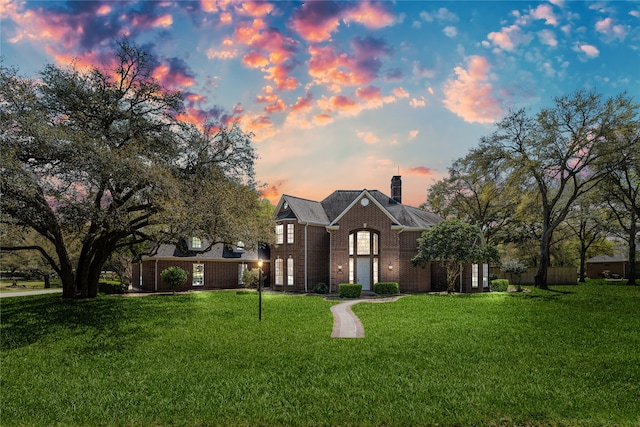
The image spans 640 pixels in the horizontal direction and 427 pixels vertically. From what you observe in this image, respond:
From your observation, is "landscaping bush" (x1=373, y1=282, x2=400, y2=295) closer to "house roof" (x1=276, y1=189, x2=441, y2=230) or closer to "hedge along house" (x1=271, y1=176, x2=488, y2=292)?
"hedge along house" (x1=271, y1=176, x2=488, y2=292)

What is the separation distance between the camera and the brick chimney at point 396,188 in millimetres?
37844

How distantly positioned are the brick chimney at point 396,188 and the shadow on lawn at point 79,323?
2372 centimetres

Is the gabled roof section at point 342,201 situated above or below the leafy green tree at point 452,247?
above

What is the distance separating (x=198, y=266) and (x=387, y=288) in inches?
627

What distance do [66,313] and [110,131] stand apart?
863cm

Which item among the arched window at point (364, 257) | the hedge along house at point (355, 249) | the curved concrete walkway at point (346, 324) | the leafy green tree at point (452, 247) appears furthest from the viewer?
the arched window at point (364, 257)

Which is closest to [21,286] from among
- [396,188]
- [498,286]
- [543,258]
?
[396,188]

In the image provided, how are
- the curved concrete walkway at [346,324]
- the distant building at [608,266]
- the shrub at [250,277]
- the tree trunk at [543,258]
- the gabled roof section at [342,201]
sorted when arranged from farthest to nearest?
the distant building at [608,266], the gabled roof section at [342,201], the tree trunk at [543,258], the shrub at [250,277], the curved concrete walkway at [346,324]

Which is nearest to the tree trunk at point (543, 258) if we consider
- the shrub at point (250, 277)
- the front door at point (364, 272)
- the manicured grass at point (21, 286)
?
the front door at point (364, 272)

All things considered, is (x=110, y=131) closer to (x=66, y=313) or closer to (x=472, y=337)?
(x=66, y=313)

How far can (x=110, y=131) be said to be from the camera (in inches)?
773

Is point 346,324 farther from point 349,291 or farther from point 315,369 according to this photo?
point 349,291

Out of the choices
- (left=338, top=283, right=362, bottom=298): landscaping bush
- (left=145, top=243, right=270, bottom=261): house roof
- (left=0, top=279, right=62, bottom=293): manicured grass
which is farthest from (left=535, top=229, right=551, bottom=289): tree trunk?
(left=0, top=279, right=62, bottom=293): manicured grass

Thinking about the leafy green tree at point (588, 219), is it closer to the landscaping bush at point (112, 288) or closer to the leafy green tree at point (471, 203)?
the leafy green tree at point (471, 203)
